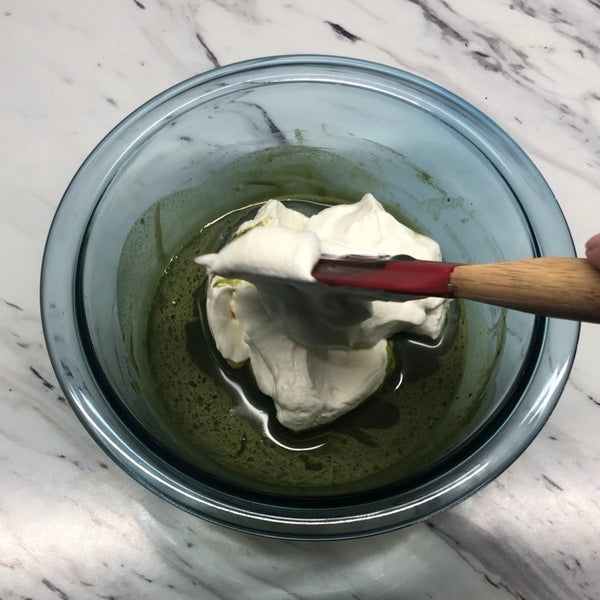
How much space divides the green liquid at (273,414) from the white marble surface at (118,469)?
0.44 ft

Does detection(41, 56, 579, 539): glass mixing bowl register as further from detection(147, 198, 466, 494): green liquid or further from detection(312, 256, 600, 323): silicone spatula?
detection(312, 256, 600, 323): silicone spatula

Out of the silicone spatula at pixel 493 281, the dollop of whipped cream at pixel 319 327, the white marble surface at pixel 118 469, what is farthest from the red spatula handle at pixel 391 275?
the white marble surface at pixel 118 469

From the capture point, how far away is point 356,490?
818mm

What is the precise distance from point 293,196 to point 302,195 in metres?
0.01

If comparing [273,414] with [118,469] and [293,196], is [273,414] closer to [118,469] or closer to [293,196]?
[118,469]

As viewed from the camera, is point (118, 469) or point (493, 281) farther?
→ point (118, 469)

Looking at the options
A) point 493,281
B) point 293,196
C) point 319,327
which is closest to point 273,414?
point 319,327

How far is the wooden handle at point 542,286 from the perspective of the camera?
507mm

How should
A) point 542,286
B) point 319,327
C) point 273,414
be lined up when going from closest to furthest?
point 542,286 → point 319,327 → point 273,414

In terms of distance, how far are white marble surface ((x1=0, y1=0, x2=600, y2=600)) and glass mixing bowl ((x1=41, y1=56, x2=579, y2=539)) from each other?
0.17m

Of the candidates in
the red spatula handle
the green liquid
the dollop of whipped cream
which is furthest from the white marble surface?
the red spatula handle

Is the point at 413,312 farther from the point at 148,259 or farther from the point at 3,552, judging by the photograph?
the point at 3,552

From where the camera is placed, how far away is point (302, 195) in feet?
3.49

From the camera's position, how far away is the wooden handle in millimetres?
507
